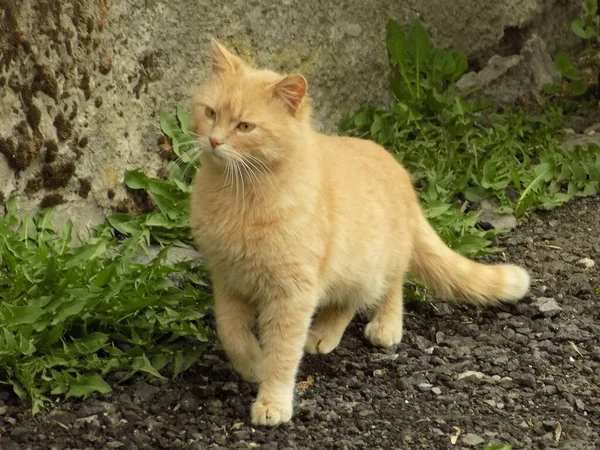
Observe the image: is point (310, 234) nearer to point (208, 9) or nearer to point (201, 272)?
point (201, 272)

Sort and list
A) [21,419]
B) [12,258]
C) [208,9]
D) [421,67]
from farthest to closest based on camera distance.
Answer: [421,67]
[208,9]
[12,258]
[21,419]

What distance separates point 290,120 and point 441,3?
3028mm

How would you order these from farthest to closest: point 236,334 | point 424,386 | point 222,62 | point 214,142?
point 424,386 → point 236,334 → point 222,62 → point 214,142

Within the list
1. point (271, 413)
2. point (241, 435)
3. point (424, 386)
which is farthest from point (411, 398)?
point (241, 435)

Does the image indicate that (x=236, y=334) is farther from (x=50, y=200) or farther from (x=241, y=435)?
(x=50, y=200)

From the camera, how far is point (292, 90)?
12.0ft

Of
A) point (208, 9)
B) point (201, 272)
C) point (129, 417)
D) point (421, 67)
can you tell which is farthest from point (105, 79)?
point (421, 67)

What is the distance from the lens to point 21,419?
3639 millimetres

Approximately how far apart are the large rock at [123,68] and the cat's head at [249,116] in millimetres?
1054

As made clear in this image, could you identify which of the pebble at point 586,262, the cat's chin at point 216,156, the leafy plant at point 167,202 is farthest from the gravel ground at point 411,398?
the cat's chin at point 216,156

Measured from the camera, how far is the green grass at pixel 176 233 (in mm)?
3875

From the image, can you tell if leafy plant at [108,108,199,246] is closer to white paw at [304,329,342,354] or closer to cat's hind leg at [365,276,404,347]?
white paw at [304,329,342,354]

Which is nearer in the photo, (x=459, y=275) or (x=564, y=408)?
(x=564, y=408)

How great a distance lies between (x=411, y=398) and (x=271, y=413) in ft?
2.03
